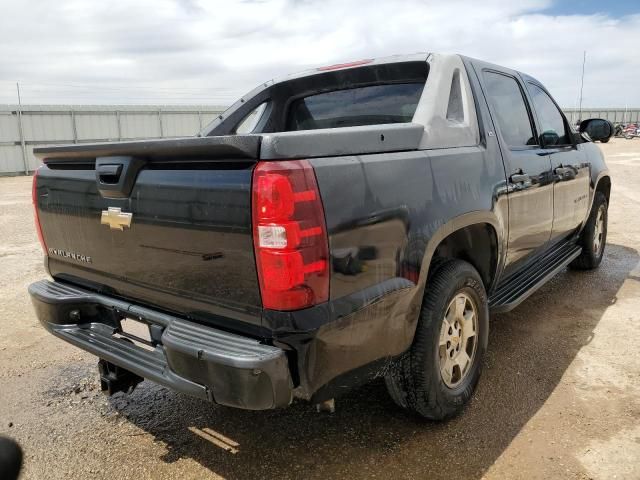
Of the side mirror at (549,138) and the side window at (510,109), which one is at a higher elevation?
the side window at (510,109)

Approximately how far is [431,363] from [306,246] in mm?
1050

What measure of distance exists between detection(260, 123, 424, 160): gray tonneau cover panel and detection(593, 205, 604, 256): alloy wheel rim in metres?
3.82

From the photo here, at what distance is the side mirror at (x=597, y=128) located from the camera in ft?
17.1

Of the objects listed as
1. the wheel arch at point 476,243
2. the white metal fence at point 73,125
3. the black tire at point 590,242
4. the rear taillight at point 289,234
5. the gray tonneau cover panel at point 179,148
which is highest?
the white metal fence at point 73,125

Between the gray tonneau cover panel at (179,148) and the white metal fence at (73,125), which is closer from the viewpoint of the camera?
the gray tonneau cover panel at (179,148)

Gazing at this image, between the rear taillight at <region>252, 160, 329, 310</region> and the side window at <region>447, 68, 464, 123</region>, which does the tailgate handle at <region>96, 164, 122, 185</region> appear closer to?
the rear taillight at <region>252, 160, 329, 310</region>

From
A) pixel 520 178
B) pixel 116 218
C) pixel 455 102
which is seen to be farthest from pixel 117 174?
pixel 520 178

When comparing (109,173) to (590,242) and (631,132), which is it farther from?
(631,132)

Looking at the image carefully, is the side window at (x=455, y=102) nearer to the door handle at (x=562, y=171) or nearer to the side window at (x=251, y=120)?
the door handle at (x=562, y=171)

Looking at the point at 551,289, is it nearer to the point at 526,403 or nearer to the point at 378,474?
the point at 526,403

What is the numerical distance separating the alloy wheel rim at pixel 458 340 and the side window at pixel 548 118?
1.85m

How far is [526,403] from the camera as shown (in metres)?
3.05

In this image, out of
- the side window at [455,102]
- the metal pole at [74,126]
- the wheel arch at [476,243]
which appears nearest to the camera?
the wheel arch at [476,243]

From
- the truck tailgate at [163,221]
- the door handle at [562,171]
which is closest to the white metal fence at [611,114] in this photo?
the door handle at [562,171]
